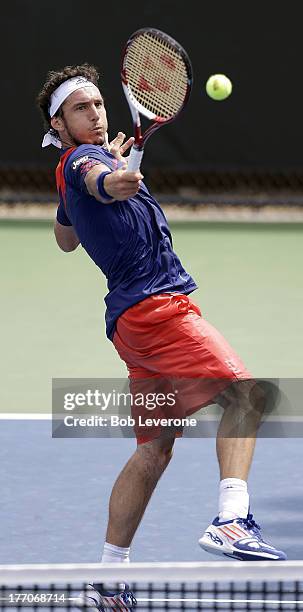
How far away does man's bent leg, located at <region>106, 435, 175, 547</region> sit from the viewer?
433 centimetres

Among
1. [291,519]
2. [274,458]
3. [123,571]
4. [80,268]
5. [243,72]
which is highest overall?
→ [243,72]

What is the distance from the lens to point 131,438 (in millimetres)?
6590

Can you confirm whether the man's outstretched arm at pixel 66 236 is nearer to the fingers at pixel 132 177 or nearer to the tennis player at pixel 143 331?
the tennis player at pixel 143 331

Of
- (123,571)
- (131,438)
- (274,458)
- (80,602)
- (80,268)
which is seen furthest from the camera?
(80,268)

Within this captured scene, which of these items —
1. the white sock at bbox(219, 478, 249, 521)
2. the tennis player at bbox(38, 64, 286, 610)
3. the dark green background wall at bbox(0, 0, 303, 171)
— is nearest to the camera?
the white sock at bbox(219, 478, 249, 521)

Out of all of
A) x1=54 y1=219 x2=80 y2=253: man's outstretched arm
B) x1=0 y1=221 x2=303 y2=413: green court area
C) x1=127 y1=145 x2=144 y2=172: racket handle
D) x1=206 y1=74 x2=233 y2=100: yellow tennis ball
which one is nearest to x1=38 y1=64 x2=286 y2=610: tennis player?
x1=127 y1=145 x2=144 y2=172: racket handle

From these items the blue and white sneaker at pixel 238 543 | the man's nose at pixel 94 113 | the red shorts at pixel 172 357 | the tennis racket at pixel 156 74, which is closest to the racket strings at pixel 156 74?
the tennis racket at pixel 156 74

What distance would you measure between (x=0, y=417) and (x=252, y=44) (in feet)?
19.6

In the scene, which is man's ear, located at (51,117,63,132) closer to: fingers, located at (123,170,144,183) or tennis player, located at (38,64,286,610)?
tennis player, located at (38,64,286,610)

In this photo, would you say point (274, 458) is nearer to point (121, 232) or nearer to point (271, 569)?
point (121, 232)

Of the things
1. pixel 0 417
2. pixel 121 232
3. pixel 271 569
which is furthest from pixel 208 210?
pixel 271 569

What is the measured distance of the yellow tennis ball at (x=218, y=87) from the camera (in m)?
11.0

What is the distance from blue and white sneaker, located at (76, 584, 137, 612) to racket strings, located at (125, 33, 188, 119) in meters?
1.48

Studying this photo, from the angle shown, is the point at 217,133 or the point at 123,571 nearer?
the point at 123,571
